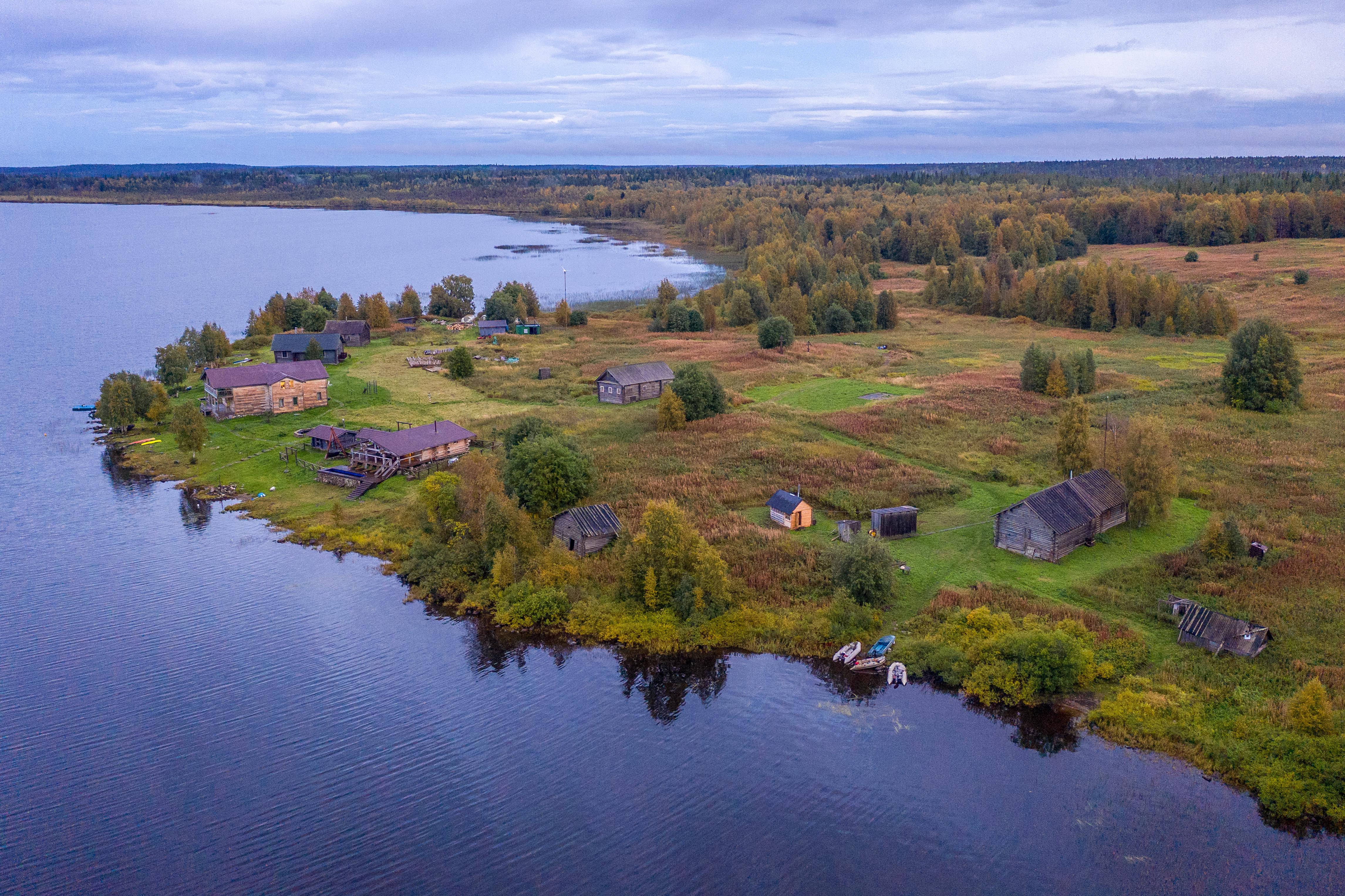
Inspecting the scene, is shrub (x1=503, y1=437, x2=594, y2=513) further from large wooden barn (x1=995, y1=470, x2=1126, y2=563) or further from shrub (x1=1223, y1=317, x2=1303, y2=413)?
shrub (x1=1223, y1=317, x2=1303, y2=413)

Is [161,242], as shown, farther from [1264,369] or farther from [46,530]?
[1264,369]

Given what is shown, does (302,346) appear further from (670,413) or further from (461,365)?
(670,413)

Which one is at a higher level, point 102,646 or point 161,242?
point 161,242

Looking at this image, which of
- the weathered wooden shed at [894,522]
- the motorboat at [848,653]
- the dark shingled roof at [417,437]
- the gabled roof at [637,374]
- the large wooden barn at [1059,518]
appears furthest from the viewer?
the gabled roof at [637,374]

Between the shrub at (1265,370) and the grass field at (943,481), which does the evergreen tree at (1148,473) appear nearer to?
the grass field at (943,481)

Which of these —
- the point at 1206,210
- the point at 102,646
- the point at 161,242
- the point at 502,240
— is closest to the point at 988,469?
the point at 102,646

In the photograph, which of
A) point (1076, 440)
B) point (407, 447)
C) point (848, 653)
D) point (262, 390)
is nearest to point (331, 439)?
point (407, 447)

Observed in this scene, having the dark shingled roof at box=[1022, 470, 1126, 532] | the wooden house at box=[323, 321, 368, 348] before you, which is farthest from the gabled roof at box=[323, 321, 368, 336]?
the dark shingled roof at box=[1022, 470, 1126, 532]

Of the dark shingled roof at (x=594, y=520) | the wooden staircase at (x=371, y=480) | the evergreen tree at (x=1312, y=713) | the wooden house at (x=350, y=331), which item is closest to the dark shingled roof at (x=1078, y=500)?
the evergreen tree at (x=1312, y=713)
